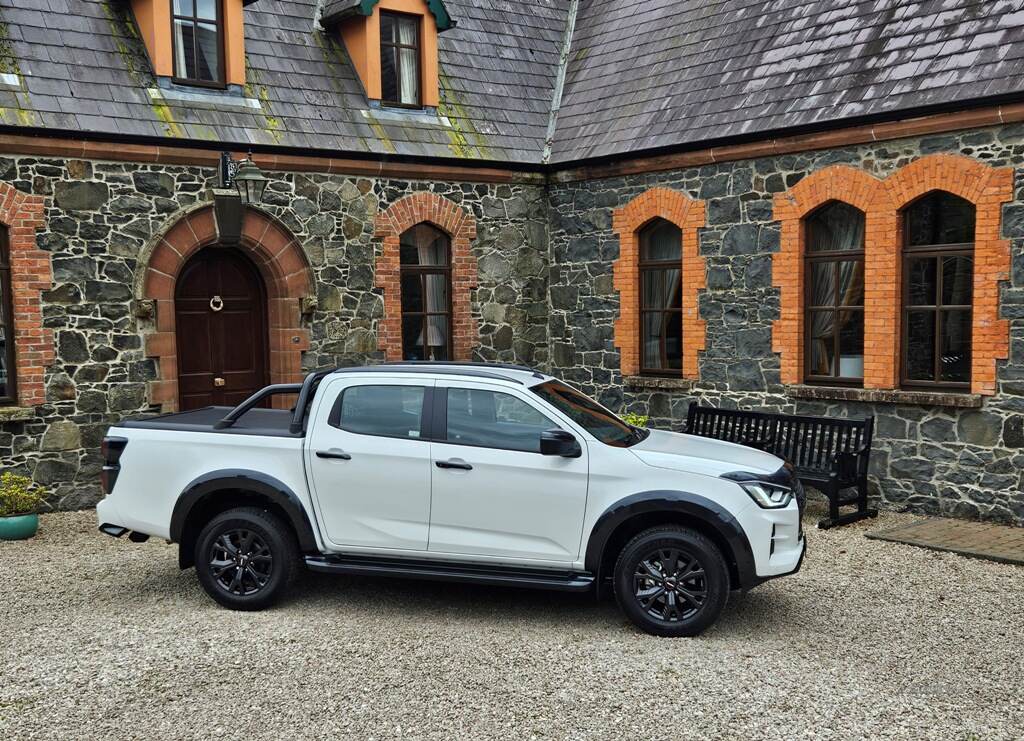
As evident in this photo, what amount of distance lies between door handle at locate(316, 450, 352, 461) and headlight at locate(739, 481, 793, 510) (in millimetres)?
2612

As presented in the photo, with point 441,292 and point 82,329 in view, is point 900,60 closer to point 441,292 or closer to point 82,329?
point 441,292

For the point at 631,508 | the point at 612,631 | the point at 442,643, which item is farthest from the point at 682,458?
the point at 442,643

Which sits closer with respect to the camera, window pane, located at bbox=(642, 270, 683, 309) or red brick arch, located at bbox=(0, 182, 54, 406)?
red brick arch, located at bbox=(0, 182, 54, 406)

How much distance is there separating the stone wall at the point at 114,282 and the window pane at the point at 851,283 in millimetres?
5326

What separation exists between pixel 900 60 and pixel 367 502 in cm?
721

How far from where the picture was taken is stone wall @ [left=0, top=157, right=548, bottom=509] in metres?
10.1

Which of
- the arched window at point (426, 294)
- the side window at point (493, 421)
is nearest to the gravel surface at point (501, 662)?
the side window at point (493, 421)

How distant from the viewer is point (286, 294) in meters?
11.5

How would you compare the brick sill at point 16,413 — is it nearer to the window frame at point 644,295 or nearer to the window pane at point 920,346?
the window frame at point 644,295

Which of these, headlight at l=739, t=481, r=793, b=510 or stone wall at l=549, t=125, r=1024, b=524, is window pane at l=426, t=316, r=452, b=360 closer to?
stone wall at l=549, t=125, r=1024, b=524

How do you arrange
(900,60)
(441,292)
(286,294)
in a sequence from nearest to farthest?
(900,60)
(286,294)
(441,292)

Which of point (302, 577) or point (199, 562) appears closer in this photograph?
point (199, 562)

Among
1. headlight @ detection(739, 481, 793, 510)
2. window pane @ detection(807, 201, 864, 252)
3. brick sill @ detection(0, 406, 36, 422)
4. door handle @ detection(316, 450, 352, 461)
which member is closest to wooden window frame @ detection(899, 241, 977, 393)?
window pane @ detection(807, 201, 864, 252)

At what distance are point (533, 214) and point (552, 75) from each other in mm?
2451
